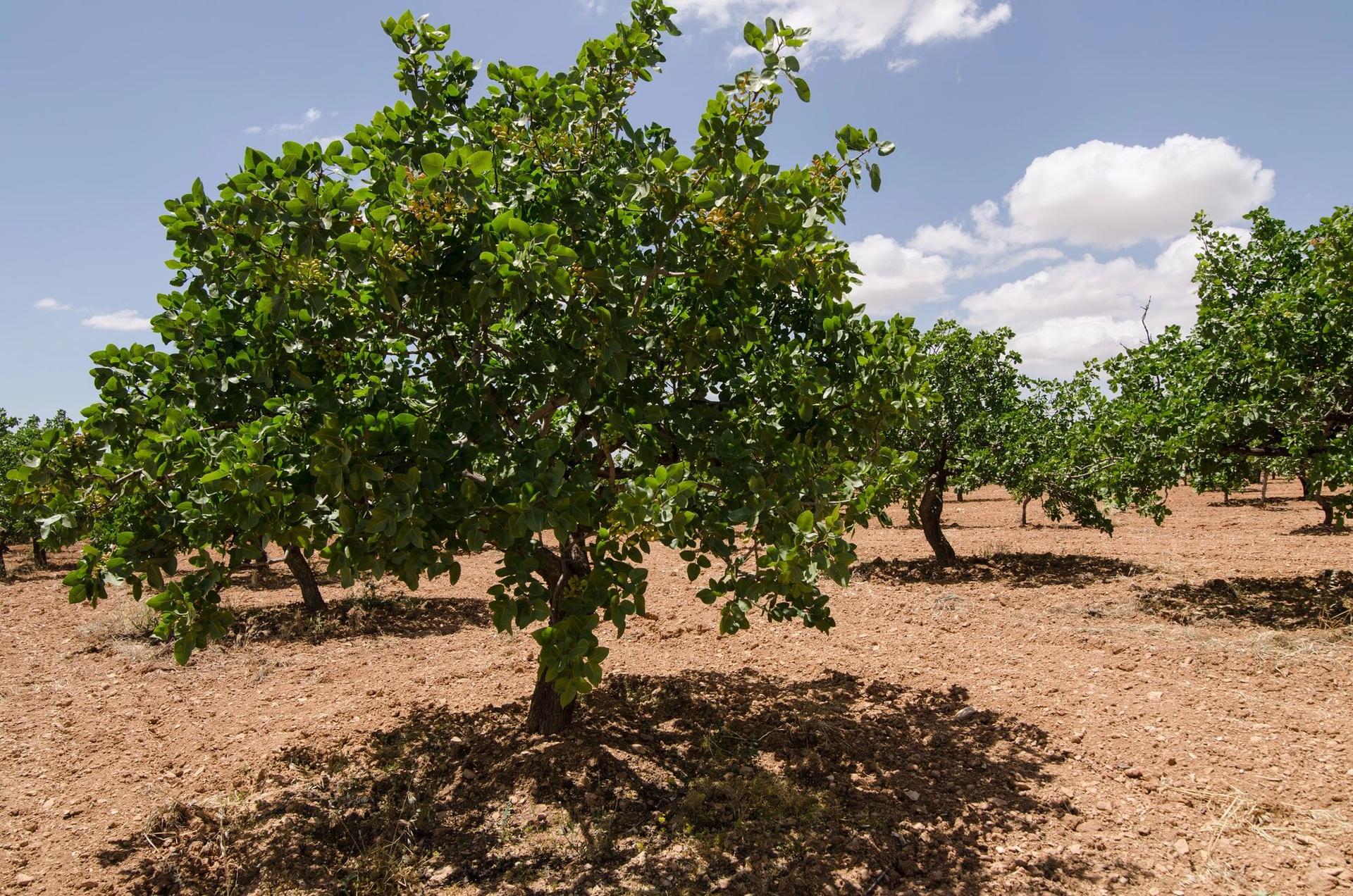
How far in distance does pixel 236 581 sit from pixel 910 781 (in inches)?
615

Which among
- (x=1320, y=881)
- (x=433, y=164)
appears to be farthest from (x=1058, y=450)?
(x=433, y=164)

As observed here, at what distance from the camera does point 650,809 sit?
527cm

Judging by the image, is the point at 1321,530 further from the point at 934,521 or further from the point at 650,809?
the point at 650,809

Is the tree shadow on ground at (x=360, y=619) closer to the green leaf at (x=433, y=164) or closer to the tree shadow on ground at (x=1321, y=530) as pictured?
the green leaf at (x=433, y=164)

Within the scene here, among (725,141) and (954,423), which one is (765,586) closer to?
(725,141)

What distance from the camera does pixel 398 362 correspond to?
4574 mm

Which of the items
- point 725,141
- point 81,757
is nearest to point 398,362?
point 725,141

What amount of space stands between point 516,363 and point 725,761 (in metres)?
3.47

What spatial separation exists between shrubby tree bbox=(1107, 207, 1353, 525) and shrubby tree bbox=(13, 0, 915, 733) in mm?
6964

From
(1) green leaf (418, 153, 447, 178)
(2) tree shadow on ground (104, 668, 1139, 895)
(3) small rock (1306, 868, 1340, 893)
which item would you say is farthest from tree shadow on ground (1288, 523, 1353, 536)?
(1) green leaf (418, 153, 447, 178)

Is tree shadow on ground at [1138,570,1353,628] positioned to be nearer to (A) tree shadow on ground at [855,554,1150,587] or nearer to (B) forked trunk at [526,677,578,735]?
(A) tree shadow on ground at [855,554,1150,587]

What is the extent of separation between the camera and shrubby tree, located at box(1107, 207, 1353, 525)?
8.92m

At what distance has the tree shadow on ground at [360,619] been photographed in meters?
11.0

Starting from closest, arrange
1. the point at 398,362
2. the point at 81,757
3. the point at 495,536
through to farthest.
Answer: the point at 495,536 < the point at 398,362 < the point at 81,757
